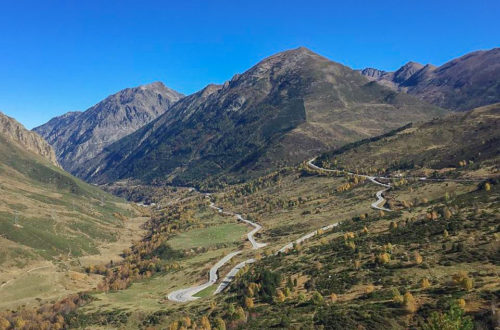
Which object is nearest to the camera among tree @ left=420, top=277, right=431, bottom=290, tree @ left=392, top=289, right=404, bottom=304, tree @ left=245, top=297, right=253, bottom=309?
tree @ left=392, top=289, right=404, bottom=304

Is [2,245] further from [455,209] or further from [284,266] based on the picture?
[455,209]

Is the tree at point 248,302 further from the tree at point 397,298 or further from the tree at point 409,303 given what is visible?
the tree at point 409,303

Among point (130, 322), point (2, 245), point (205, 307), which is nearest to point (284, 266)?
point (205, 307)

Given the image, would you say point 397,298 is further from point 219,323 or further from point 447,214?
point 447,214

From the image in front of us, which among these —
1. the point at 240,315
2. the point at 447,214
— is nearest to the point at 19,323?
the point at 240,315

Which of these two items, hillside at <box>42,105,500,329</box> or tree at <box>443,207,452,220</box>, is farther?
tree at <box>443,207,452,220</box>

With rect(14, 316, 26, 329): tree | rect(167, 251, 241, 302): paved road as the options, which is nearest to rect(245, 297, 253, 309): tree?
rect(167, 251, 241, 302): paved road

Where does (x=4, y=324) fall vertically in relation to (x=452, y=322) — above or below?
below

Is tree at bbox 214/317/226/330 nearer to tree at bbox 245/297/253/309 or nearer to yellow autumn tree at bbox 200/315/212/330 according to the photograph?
yellow autumn tree at bbox 200/315/212/330

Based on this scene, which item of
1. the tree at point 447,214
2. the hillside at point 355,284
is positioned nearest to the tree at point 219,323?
the hillside at point 355,284
